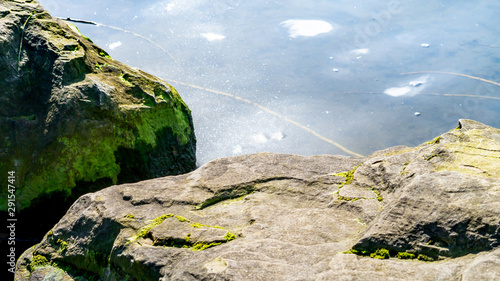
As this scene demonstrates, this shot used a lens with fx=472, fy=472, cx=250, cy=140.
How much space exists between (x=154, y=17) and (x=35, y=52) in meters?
3.58

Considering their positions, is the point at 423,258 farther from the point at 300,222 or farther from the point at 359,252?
the point at 300,222

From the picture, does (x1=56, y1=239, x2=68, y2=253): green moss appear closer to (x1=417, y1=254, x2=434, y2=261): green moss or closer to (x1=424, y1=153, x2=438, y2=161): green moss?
(x1=417, y1=254, x2=434, y2=261): green moss

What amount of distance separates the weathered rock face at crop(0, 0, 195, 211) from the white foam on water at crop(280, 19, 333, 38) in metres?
3.10

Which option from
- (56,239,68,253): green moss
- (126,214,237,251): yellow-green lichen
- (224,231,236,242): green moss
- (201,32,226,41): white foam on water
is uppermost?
(201,32,226,41): white foam on water

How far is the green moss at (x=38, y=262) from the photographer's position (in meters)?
2.23

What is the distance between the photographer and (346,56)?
18.1ft

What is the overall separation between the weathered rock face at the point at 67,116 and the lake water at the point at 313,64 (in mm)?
1113

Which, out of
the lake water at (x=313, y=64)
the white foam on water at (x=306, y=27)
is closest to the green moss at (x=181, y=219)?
the lake water at (x=313, y=64)

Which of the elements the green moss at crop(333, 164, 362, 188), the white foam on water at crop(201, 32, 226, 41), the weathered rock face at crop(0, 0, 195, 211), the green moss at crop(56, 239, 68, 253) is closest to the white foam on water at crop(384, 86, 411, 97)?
the white foam on water at crop(201, 32, 226, 41)

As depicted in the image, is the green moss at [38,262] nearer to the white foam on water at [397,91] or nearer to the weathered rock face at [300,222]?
the weathered rock face at [300,222]

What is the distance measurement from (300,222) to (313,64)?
3.70m

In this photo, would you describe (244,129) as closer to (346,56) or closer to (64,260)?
(346,56)

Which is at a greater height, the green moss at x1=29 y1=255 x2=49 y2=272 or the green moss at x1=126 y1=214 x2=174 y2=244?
the green moss at x1=126 y1=214 x2=174 y2=244

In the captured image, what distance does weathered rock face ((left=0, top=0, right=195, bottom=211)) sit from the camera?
2844mm
